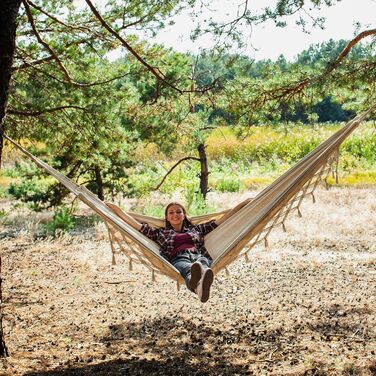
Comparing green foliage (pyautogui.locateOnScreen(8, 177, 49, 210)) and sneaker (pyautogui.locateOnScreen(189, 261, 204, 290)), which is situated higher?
green foliage (pyautogui.locateOnScreen(8, 177, 49, 210))

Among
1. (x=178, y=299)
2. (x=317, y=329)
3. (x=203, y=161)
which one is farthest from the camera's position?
(x=203, y=161)

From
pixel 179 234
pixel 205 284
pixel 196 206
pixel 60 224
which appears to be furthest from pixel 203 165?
pixel 205 284

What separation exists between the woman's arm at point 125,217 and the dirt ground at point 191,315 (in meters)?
0.58

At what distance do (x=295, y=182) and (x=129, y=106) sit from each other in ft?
9.76

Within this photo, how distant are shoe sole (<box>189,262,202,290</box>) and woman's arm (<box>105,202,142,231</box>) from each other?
0.77m

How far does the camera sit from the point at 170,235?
3.12 m

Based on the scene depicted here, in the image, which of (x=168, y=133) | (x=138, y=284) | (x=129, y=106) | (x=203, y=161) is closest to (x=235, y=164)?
(x=203, y=161)

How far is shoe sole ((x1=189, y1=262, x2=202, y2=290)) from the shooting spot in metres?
2.40

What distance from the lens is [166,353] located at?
272 cm

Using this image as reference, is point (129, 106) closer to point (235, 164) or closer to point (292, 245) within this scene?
point (292, 245)

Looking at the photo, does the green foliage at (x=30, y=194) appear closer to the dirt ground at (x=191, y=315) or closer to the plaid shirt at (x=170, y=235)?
the dirt ground at (x=191, y=315)

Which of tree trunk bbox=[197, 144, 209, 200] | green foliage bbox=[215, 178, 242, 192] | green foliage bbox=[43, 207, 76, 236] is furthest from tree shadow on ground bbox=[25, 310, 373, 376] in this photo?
green foliage bbox=[215, 178, 242, 192]

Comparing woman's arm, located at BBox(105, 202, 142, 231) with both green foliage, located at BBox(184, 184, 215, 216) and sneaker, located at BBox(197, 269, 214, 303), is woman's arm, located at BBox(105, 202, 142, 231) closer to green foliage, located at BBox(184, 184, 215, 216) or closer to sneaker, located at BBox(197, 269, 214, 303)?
sneaker, located at BBox(197, 269, 214, 303)

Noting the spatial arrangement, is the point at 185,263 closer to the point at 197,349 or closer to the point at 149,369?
the point at 197,349
